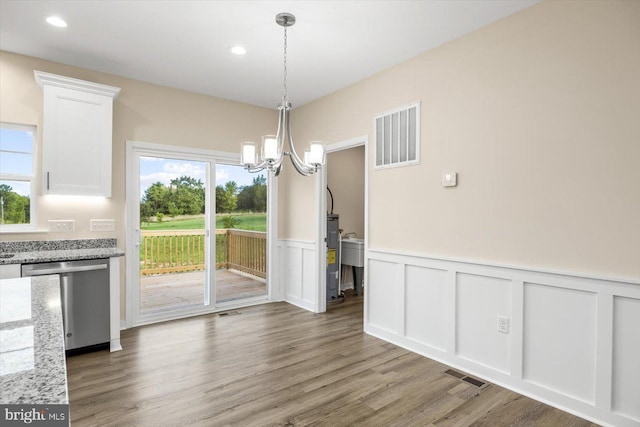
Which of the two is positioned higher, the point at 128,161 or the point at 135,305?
the point at 128,161

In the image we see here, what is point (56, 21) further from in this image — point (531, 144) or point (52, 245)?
point (531, 144)

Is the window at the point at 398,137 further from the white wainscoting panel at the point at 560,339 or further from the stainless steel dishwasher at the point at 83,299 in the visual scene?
the stainless steel dishwasher at the point at 83,299

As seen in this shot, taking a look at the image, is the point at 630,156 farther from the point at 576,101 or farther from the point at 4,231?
the point at 4,231

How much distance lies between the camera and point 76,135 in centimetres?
354

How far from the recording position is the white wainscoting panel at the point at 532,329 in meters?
2.22

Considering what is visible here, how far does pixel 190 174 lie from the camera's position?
459cm

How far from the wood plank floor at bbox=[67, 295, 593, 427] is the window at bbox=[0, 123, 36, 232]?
4.97 ft

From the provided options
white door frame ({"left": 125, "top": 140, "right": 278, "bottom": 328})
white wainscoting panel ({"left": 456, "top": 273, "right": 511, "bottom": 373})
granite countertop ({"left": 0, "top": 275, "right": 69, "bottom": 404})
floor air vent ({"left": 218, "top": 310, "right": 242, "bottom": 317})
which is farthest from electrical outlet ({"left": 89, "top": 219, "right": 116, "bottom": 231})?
white wainscoting panel ({"left": 456, "top": 273, "right": 511, "bottom": 373})

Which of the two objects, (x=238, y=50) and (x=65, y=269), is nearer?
(x=65, y=269)

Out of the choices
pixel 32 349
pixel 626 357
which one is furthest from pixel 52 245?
pixel 626 357

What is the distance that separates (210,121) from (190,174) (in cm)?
76

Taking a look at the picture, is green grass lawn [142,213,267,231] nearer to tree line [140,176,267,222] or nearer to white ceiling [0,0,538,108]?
tree line [140,176,267,222]

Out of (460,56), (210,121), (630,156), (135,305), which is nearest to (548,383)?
(630,156)

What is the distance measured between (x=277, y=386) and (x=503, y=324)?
182cm
